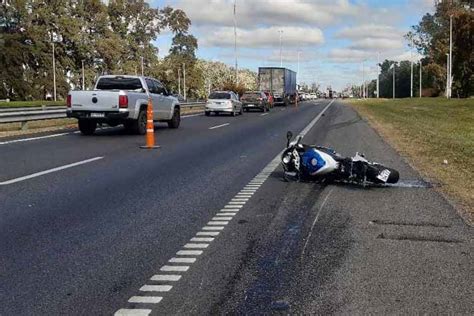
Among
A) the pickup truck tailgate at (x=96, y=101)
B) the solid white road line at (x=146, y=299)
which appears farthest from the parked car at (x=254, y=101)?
the solid white road line at (x=146, y=299)

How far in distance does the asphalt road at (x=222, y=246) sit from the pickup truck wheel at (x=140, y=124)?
8.32 m

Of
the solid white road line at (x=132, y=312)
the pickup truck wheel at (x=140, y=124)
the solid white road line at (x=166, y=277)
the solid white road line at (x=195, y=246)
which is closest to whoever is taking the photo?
the solid white road line at (x=132, y=312)

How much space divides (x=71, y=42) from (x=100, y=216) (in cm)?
7785

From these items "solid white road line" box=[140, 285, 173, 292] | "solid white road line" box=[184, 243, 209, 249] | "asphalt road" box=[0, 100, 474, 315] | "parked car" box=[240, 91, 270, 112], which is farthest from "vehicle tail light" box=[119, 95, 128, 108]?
"parked car" box=[240, 91, 270, 112]

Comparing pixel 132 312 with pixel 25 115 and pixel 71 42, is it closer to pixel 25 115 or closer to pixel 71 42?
pixel 25 115

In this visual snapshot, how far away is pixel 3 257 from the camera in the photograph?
5.08 meters

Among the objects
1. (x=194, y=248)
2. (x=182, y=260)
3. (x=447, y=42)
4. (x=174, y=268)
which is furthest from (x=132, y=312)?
(x=447, y=42)

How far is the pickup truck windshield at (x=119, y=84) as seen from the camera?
19.3 metres

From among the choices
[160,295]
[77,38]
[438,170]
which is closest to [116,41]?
[77,38]

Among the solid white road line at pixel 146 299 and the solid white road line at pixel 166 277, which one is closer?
the solid white road line at pixel 146 299

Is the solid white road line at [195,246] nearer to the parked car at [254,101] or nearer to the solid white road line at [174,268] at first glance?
the solid white road line at [174,268]

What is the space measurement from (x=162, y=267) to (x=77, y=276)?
2.26 feet

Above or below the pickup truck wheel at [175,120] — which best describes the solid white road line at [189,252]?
below

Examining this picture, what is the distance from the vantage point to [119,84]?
19516mm
